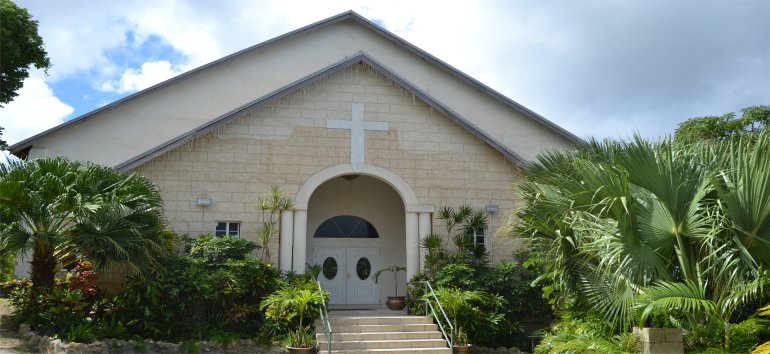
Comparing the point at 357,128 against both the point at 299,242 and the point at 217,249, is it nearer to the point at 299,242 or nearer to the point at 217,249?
the point at 299,242

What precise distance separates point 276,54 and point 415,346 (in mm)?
12632

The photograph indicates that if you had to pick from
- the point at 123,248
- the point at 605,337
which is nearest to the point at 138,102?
the point at 123,248

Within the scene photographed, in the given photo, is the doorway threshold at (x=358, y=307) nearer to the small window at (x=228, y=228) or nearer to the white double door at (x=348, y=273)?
the white double door at (x=348, y=273)

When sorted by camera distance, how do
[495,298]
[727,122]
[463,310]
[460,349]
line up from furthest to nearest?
1. [727,122]
2. [495,298]
3. [463,310]
4. [460,349]

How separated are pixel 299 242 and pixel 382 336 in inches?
145

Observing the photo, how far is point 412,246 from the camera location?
58.9 ft

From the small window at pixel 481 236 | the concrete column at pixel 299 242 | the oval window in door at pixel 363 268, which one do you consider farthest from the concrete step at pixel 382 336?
the oval window in door at pixel 363 268

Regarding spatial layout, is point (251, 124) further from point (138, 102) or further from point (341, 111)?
point (138, 102)

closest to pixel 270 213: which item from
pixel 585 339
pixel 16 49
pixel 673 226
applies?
pixel 585 339

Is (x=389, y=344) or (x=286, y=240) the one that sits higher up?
(x=286, y=240)

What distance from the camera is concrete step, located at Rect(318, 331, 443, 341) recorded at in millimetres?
14688

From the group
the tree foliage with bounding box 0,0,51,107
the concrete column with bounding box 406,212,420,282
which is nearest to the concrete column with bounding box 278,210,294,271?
the concrete column with bounding box 406,212,420,282

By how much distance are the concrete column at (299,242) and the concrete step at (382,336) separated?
291 cm

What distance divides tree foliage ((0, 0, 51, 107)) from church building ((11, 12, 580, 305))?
4.94 meters
